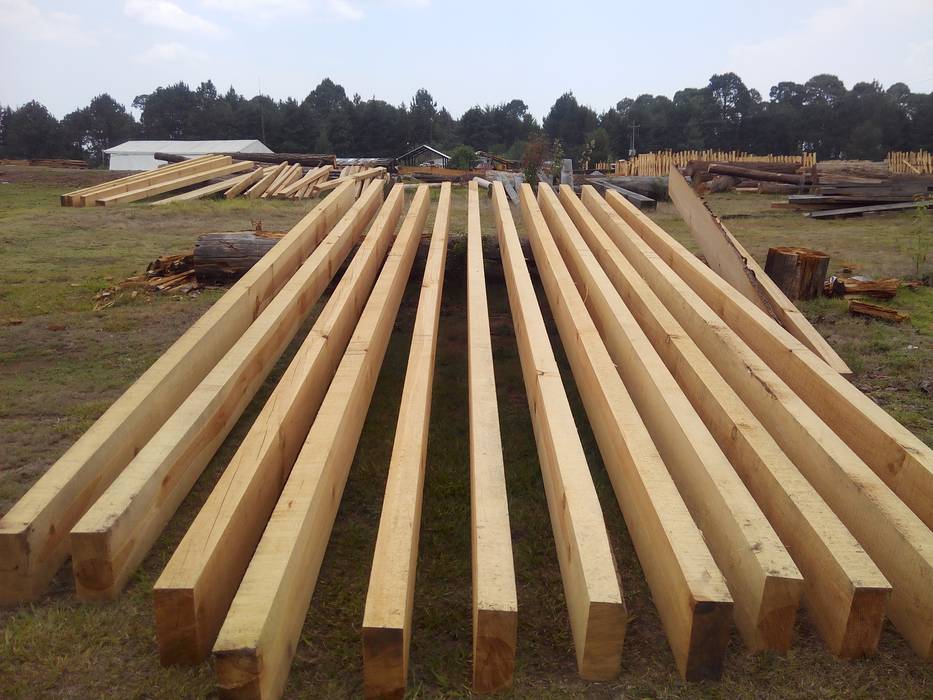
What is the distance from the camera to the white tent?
40253 millimetres

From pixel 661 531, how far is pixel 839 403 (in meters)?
1.15

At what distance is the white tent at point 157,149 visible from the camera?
132 ft

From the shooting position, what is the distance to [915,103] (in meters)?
61.3

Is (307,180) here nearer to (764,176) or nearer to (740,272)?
(764,176)

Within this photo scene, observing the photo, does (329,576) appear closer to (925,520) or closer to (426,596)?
(426,596)

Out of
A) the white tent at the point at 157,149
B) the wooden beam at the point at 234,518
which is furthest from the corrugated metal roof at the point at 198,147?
the wooden beam at the point at 234,518

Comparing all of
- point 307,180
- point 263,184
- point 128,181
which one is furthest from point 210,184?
point 307,180

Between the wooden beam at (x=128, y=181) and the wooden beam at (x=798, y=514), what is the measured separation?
43.7ft

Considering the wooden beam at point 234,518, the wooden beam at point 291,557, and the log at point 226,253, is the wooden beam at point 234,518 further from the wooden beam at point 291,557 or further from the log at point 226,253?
the log at point 226,253

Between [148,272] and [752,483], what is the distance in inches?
262

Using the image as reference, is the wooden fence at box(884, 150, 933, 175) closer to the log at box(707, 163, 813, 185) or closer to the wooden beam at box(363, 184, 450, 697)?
the log at box(707, 163, 813, 185)

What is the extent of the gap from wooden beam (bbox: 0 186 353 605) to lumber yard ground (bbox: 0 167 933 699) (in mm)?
113

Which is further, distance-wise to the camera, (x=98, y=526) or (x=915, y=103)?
(x=915, y=103)

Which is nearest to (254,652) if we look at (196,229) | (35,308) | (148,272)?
(35,308)
